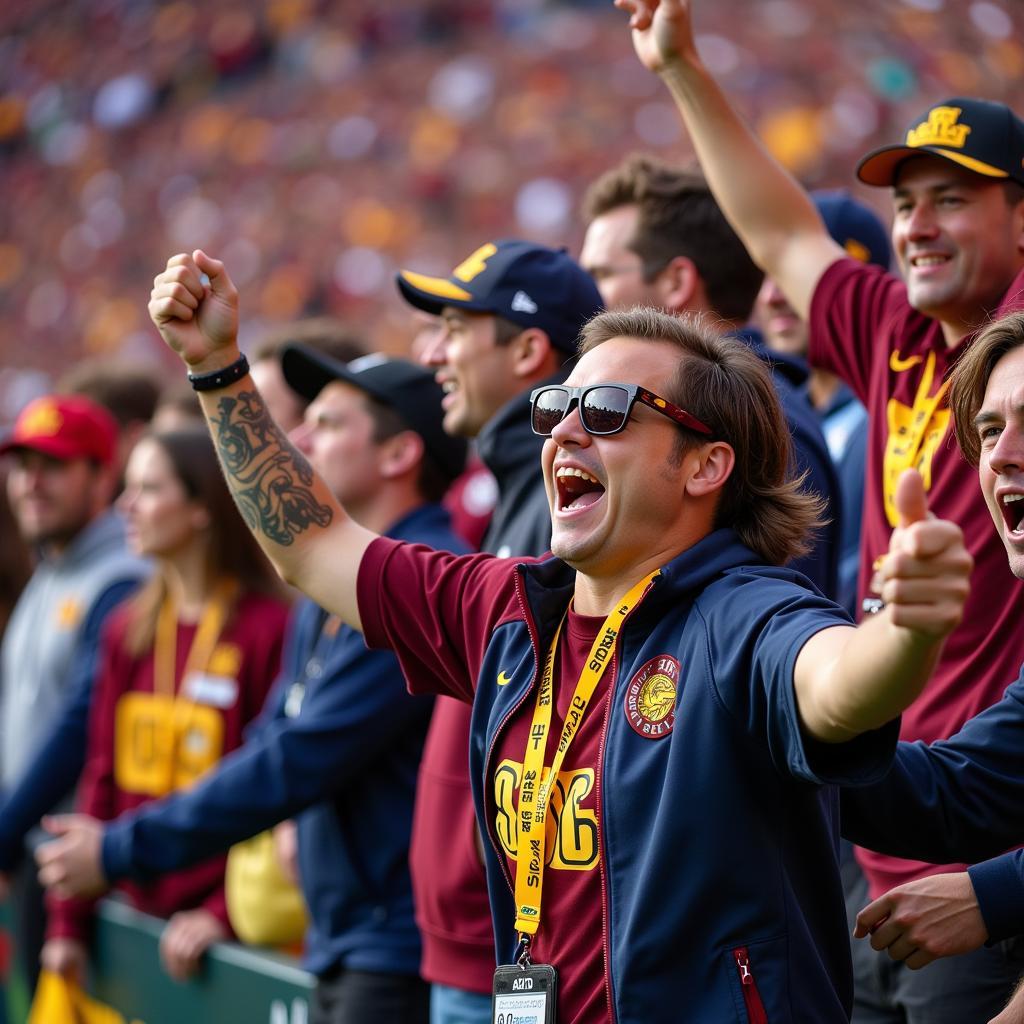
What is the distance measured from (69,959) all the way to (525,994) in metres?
3.38

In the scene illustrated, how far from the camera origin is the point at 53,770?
5621 mm

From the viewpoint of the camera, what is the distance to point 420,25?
14.7 meters

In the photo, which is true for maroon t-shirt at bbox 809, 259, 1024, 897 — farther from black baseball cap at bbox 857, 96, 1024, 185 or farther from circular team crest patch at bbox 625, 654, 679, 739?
circular team crest patch at bbox 625, 654, 679, 739

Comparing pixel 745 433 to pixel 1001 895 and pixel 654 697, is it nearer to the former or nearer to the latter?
pixel 654 697

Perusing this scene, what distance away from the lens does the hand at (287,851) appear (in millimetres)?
4504

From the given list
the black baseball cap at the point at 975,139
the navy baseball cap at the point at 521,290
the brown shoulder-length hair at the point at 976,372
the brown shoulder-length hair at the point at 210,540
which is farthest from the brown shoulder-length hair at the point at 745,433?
the brown shoulder-length hair at the point at 210,540

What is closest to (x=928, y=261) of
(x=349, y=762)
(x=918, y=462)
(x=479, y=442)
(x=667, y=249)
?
(x=918, y=462)

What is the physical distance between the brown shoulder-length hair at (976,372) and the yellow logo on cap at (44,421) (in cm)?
424

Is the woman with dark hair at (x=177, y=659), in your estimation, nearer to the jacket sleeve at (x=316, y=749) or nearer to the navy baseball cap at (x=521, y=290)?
the jacket sleeve at (x=316, y=749)

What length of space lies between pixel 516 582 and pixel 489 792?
335mm

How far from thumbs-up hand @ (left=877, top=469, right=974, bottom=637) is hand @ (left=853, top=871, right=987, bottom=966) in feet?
2.60

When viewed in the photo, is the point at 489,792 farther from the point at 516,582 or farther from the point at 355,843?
the point at 355,843

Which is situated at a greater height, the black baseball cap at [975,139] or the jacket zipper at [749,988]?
the black baseball cap at [975,139]

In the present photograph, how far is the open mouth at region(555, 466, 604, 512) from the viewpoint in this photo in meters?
2.49
